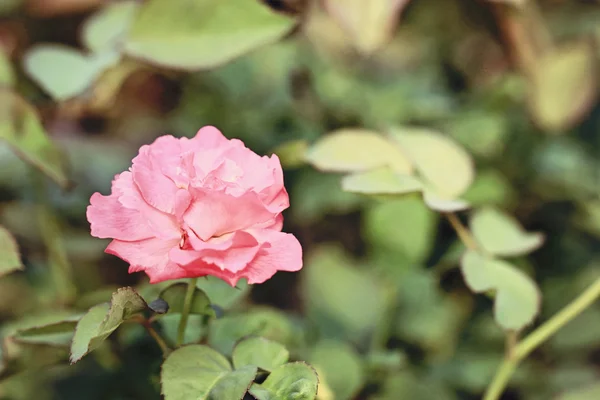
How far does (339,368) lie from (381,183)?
0.21 meters

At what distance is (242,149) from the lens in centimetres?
42

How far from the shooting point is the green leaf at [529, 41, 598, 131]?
894 mm

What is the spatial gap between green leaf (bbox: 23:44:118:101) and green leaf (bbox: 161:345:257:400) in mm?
321

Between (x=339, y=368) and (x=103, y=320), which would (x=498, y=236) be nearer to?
(x=339, y=368)

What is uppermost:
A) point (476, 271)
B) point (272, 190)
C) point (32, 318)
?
point (272, 190)

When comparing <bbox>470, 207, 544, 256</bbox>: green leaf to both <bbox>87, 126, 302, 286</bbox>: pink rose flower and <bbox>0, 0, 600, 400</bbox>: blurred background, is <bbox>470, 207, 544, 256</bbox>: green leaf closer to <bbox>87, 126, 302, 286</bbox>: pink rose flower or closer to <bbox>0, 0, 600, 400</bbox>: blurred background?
<bbox>0, 0, 600, 400</bbox>: blurred background

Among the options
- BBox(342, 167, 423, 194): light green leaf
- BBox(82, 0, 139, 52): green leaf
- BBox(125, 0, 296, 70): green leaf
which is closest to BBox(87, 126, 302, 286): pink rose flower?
BBox(342, 167, 423, 194): light green leaf

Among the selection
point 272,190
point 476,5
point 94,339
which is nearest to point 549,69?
point 476,5

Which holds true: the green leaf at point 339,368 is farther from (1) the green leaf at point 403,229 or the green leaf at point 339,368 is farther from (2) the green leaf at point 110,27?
(2) the green leaf at point 110,27

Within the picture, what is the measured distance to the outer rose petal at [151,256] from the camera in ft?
1.23

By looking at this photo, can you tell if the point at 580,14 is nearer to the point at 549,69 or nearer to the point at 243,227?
the point at 549,69

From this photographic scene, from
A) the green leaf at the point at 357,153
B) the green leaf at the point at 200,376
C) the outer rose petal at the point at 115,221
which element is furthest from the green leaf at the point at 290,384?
the green leaf at the point at 357,153

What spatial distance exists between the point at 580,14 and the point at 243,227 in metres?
1.16

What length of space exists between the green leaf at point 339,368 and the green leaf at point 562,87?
0.47m
